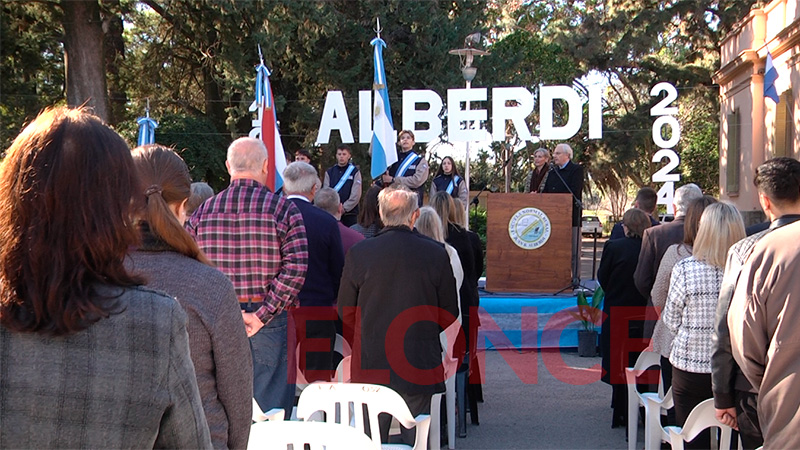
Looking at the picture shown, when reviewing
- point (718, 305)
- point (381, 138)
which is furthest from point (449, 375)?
point (381, 138)

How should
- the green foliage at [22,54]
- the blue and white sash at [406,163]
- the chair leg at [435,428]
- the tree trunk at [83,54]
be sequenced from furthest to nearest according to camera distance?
the green foliage at [22,54]
the tree trunk at [83,54]
the blue and white sash at [406,163]
the chair leg at [435,428]

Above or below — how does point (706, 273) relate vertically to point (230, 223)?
below

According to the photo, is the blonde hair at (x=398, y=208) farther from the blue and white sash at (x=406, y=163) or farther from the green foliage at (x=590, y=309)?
the blue and white sash at (x=406, y=163)

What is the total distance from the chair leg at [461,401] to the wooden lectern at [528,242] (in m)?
3.79

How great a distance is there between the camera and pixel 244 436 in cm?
205

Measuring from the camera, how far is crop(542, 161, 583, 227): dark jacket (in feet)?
32.3

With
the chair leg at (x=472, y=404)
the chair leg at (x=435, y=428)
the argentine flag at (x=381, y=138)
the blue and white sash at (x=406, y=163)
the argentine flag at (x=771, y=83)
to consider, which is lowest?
the chair leg at (x=472, y=404)

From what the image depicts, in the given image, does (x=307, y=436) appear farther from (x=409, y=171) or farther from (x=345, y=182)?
(x=409, y=171)

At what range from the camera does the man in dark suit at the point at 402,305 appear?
405cm

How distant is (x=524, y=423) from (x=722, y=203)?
2.91 m

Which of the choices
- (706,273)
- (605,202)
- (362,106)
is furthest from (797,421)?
(605,202)

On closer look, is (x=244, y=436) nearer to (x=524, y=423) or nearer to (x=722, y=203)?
(x=722, y=203)

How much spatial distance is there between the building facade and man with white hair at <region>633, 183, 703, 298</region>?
34.7 ft
